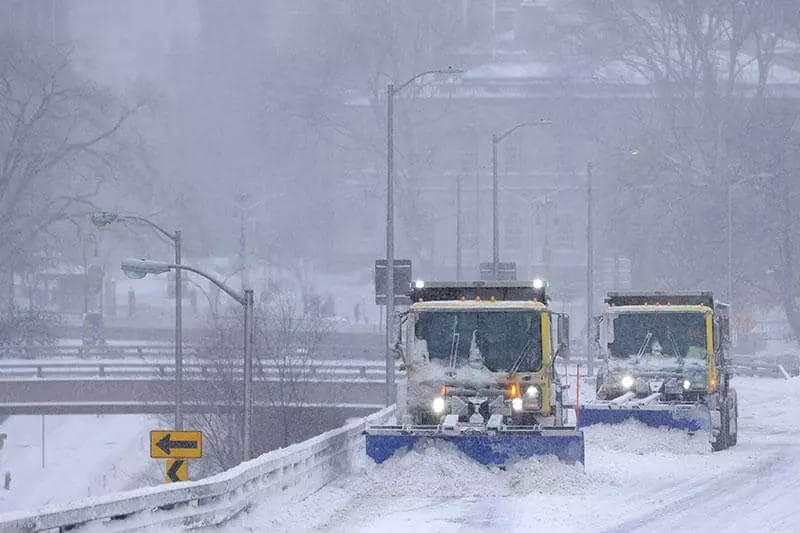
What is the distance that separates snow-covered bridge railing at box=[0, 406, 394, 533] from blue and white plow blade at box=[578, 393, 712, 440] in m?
4.88

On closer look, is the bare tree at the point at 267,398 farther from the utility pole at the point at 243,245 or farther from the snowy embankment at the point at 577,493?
the snowy embankment at the point at 577,493

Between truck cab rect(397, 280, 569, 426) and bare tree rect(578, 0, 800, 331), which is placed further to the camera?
bare tree rect(578, 0, 800, 331)

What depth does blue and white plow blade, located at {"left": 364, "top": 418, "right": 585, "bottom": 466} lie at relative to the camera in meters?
22.7

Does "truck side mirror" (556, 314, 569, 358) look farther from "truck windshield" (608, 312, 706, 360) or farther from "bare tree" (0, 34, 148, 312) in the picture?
"bare tree" (0, 34, 148, 312)

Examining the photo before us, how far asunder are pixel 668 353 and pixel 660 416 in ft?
8.61

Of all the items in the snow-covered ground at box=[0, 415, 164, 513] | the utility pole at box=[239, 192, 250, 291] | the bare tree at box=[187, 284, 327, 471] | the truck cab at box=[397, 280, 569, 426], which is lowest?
the snow-covered ground at box=[0, 415, 164, 513]

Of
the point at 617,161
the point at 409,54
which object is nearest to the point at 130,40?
the point at 409,54

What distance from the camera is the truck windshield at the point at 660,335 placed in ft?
101

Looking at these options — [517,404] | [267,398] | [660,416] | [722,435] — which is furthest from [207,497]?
[267,398]

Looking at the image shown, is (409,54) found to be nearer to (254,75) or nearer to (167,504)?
(254,75)

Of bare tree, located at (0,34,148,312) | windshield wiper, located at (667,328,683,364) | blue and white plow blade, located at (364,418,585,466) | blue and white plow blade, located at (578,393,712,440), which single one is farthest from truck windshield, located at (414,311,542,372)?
bare tree, located at (0,34,148,312)

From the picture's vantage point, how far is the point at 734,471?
25.4 meters

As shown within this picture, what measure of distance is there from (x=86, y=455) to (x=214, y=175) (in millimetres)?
38617

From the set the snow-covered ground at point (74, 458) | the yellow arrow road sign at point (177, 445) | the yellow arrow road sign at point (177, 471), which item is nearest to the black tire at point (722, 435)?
the yellow arrow road sign at point (177, 471)
